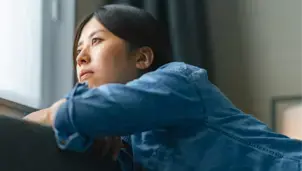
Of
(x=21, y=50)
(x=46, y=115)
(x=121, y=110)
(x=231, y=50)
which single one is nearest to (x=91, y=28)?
(x=46, y=115)

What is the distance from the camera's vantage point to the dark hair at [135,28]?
1.11 meters

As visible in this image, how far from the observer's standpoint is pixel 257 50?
2180 millimetres

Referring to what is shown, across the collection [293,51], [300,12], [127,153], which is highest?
[300,12]

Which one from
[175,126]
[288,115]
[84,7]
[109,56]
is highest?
[84,7]

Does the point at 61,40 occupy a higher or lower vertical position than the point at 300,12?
lower

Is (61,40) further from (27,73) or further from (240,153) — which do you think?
(240,153)

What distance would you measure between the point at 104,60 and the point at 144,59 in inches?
4.0

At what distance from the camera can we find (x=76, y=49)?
1.19 m

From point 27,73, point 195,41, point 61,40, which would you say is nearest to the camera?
point 27,73

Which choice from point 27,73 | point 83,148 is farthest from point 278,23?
point 83,148

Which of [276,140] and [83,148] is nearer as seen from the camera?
[83,148]

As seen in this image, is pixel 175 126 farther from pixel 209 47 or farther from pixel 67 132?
pixel 209 47

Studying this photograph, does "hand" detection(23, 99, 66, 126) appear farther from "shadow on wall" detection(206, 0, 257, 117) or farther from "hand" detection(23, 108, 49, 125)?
"shadow on wall" detection(206, 0, 257, 117)

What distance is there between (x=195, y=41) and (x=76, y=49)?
93cm
